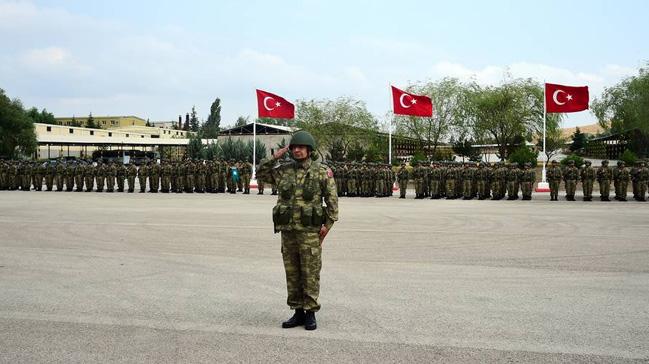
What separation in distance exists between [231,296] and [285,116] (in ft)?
70.9

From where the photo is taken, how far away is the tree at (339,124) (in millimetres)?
61812

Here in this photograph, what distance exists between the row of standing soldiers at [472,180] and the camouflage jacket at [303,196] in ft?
60.8

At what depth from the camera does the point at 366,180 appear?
84.5 feet

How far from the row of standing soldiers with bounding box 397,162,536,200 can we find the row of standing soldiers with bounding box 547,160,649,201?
3.09ft

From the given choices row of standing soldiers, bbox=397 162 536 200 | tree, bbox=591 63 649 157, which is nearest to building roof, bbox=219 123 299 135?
tree, bbox=591 63 649 157

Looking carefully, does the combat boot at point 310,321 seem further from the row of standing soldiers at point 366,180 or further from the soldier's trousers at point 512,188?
the row of standing soldiers at point 366,180

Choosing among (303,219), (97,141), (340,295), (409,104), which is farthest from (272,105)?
(97,141)

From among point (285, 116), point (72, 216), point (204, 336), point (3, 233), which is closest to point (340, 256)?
point (204, 336)

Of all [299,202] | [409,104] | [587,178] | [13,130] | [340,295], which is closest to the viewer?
[299,202]

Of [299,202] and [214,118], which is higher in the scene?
[214,118]

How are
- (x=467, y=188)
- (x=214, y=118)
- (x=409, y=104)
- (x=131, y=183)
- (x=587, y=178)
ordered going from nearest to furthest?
(x=587, y=178), (x=467, y=188), (x=409, y=104), (x=131, y=183), (x=214, y=118)

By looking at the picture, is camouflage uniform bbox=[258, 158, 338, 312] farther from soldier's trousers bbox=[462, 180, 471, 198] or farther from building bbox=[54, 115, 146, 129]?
building bbox=[54, 115, 146, 129]

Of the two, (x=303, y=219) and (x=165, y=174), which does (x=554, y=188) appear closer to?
(x=165, y=174)

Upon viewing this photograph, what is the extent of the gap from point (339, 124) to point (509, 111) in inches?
670
